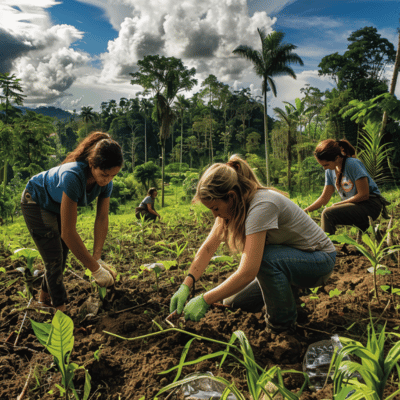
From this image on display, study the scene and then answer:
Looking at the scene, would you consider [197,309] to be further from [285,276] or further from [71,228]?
[71,228]

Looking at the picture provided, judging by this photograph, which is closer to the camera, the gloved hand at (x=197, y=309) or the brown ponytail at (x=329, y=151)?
the gloved hand at (x=197, y=309)

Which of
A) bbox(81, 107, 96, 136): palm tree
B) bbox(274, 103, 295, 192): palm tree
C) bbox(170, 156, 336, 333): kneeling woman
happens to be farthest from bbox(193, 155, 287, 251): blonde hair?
bbox(81, 107, 96, 136): palm tree

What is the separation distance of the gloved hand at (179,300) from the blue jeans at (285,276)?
43 cm

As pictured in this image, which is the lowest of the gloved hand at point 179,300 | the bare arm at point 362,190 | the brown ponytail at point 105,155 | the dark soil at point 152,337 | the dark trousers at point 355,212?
the dark soil at point 152,337

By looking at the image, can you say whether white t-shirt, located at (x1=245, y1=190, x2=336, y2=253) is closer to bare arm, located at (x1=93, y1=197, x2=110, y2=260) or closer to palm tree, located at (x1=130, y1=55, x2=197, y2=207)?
bare arm, located at (x1=93, y1=197, x2=110, y2=260)

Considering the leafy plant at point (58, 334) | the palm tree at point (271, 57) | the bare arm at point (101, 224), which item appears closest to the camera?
the leafy plant at point (58, 334)

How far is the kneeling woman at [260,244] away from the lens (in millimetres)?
1602

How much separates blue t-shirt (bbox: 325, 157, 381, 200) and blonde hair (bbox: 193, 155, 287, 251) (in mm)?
1483

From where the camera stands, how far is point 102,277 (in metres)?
2.09

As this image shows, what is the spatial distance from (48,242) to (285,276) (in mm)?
1584

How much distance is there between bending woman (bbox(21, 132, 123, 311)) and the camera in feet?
6.31

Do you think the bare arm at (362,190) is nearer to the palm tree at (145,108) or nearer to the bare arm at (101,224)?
the bare arm at (101,224)

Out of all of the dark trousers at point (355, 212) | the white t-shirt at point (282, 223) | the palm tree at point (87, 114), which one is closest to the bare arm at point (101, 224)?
the white t-shirt at point (282, 223)

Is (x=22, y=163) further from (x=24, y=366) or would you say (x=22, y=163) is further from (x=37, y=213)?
(x=24, y=366)
